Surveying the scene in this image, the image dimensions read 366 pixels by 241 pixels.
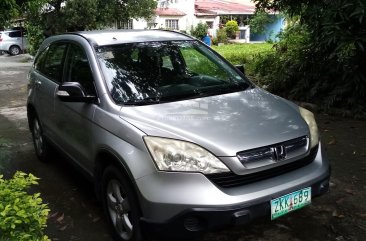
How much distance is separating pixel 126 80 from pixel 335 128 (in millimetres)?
3884

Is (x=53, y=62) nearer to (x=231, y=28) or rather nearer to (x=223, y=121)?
(x=223, y=121)

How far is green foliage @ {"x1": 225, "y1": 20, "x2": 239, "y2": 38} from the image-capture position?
106 ft

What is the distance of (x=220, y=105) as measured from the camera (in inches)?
134

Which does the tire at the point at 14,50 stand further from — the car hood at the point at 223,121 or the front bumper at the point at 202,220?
the front bumper at the point at 202,220

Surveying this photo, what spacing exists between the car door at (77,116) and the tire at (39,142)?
0.85 metres

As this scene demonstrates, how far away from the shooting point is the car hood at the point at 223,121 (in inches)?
112

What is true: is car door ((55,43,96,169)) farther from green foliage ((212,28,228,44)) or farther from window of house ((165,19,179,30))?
window of house ((165,19,179,30))

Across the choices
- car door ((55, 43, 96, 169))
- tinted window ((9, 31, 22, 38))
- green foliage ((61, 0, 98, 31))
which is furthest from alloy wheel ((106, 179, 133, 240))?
tinted window ((9, 31, 22, 38))

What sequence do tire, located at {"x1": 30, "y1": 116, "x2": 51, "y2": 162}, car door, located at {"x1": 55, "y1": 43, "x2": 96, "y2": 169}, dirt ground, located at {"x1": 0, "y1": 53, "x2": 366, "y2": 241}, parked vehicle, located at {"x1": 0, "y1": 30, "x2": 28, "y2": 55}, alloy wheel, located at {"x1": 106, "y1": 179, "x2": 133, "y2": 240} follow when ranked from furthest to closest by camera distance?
parked vehicle, located at {"x1": 0, "y1": 30, "x2": 28, "y2": 55} → tire, located at {"x1": 30, "y1": 116, "x2": 51, "y2": 162} → car door, located at {"x1": 55, "y1": 43, "x2": 96, "y2": 169} → dirt ground, located at {"x1": 0, "y1": 53, "x2": 366, "y2": 241} → alloy wheel, located at {"x1": 106, "y1": 179, "x2": 133, "y2": 240}

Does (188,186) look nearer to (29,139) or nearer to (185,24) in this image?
(29,139)

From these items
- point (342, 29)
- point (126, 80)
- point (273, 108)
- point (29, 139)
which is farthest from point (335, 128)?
point (29, 139)

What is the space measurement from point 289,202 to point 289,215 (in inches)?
34.9

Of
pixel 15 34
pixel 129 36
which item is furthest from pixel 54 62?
pixel 15 34

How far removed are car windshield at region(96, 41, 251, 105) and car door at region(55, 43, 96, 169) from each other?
0.25m
